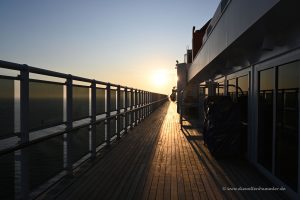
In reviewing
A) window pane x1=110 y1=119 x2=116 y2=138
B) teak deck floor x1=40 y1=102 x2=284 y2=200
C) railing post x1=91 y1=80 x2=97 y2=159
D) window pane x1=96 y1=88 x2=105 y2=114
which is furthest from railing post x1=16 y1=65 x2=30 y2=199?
window pane x1=110 y1=119 x2=116 y2=138

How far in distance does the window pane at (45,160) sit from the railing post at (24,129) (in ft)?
0.43

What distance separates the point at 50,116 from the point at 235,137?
3.73 meters

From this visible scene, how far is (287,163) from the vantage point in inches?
187

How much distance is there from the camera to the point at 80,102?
20.4 ft

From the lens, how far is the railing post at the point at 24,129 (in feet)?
12.4

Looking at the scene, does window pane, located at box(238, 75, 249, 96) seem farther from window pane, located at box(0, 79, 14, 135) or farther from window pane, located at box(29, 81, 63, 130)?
window pane, located at box(0, 79, 14, 135)

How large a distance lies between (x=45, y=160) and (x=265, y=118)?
3598 millimetres

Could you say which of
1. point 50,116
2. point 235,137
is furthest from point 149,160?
point 50,116

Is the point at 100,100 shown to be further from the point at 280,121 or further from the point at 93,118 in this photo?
the point at 280,121

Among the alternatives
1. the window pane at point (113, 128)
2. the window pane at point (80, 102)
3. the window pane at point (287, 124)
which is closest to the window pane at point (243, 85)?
the window pane at point (287, 124)

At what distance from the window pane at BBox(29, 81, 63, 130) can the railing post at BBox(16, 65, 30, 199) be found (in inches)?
6.6

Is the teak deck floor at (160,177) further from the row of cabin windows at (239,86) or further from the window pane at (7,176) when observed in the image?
the row of cabin windows at (239,86)

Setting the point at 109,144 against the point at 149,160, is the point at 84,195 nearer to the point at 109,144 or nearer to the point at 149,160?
the point at 149,160

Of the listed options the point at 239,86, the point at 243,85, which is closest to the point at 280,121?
the point at 243,85
